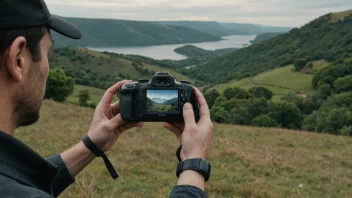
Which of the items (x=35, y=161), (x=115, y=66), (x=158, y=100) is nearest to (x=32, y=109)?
(x=35, y=161)

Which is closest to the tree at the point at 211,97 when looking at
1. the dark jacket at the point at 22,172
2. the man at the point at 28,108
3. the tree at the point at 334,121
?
the tree at the point at 334,121

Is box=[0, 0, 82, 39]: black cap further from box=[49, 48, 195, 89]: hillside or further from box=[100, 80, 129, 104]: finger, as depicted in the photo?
box=[49, 48, 195, 89]: hillside

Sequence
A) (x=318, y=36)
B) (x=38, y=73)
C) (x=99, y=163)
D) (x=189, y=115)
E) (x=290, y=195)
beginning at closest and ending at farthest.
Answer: (x=38, y=73)
(x=189, y=115)
(x=290, y=195)
(x=99, y=163)
(x=318, y=36)

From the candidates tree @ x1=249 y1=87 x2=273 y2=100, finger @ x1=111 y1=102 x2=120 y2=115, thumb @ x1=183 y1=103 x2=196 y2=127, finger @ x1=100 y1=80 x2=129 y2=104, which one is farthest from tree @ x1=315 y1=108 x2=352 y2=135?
thumb @ x1=183 y1=103 x2=196 y2=127

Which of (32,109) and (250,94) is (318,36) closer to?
(250,94)

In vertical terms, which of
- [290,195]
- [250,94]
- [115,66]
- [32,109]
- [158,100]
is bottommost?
[115,66]
